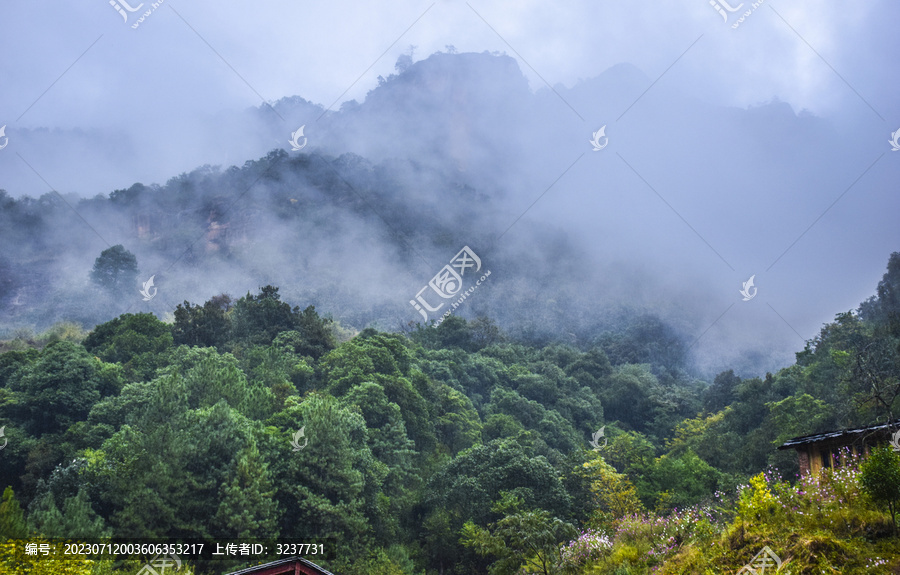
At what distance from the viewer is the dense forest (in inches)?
527

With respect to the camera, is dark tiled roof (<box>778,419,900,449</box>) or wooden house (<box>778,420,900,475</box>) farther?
wooden house (<box>778,420,900,475</box>)

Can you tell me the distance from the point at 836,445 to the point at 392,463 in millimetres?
23990

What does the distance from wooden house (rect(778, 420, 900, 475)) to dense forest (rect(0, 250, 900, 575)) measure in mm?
1310

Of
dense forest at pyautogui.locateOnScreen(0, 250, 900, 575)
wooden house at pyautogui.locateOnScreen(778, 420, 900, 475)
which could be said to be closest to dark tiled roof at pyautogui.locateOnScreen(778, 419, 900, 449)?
wooden house at pyautogui.locateOnScreen(778, 420, 900, 475)

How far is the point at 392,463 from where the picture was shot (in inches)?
1364

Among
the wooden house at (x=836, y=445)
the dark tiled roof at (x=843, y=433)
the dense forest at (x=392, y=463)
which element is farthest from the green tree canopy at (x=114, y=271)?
the wooden house at (x=836, y=445)

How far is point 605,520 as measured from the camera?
29.7 metres

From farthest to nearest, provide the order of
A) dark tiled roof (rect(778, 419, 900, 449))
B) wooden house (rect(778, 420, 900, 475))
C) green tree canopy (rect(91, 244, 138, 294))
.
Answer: green tree canopy (rect(91, 244, 138, 294)), wooden house (rect(778, 420, 900, 475)), dark tiled roof (rect(778, 419, 900, 449))

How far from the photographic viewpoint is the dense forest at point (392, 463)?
527 inches

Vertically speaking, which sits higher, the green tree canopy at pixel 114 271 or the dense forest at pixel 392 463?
the green tree canopy at pixel 114 271

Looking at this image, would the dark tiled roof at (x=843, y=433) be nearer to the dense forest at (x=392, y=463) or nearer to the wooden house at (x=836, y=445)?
the wooden house at (x=836, y=445)

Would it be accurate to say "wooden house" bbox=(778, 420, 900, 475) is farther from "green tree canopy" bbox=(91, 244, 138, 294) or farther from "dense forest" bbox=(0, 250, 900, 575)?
"green tree canopy" bbox=(91, 244, 138, 294)

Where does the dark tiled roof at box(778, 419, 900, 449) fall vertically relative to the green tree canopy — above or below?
below

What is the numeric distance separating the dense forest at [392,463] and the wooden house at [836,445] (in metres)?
1.31
